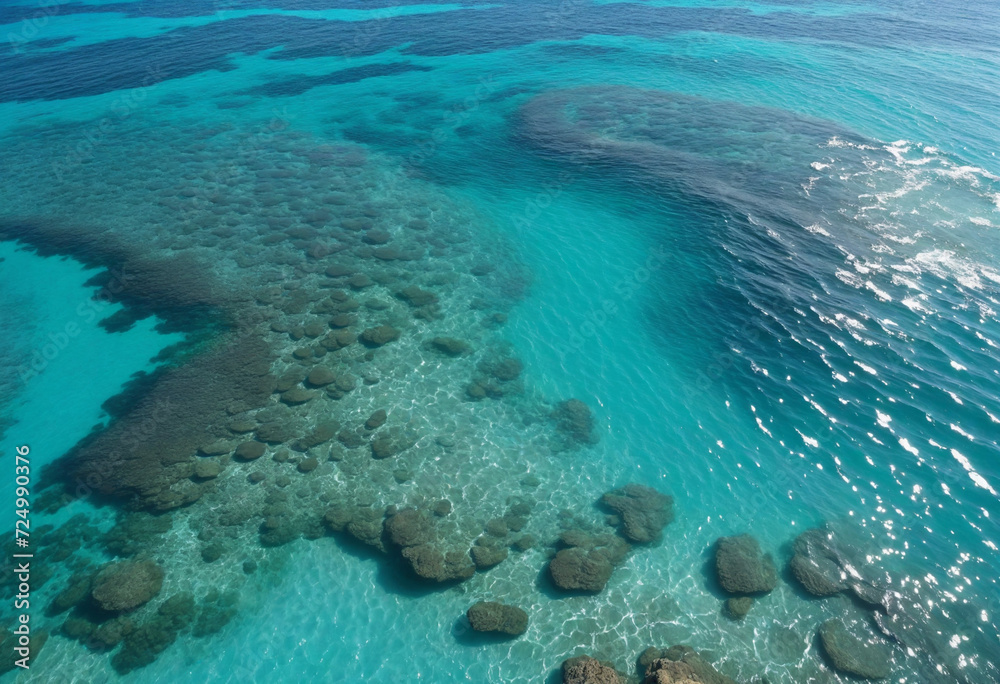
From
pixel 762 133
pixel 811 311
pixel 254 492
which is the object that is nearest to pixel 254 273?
pixel 254 492

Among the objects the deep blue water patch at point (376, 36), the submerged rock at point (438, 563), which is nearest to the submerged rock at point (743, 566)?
the submerged rock at point (438, 563)

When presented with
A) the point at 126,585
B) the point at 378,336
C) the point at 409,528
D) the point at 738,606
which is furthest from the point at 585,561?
the point at 126,585

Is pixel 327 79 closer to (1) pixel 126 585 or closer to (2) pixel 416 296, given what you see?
(2) pixel 416 296

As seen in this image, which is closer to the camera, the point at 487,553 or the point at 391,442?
the point at 487,553

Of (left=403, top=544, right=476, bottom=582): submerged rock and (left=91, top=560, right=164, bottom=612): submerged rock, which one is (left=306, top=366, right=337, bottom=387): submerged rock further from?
(left=403, top=544, right=476, bottom=582): submerged rock

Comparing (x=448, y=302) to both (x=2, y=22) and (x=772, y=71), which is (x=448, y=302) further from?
(x=2, y=22)

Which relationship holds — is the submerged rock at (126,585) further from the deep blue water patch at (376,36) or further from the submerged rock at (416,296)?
the deep blue water patch at (376,36)
